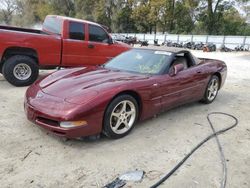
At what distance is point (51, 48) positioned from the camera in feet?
23.8

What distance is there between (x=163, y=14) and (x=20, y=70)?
42.7m

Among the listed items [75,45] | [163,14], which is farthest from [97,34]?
[163,14]

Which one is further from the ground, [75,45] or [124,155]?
[75,45]

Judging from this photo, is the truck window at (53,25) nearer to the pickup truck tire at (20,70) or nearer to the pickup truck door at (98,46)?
the pickup truck door at (98,46)

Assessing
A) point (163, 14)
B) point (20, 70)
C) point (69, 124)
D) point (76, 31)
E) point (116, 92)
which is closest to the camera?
point (69, 124)

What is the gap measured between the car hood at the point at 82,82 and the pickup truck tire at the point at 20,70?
248 centimetres

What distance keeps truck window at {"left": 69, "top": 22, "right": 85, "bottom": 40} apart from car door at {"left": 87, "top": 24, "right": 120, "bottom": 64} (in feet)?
0.79

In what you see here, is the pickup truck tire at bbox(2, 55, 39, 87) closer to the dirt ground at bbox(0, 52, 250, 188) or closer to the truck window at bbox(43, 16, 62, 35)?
the truck window at bbox(43, 16, 62, 35)

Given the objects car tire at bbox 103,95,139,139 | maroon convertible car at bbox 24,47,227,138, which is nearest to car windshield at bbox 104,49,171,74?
maroon convertible car at bbox 24,47,227,138

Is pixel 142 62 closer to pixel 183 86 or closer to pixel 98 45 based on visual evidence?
pixel 183 86

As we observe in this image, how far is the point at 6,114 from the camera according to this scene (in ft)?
Answer: 15.6

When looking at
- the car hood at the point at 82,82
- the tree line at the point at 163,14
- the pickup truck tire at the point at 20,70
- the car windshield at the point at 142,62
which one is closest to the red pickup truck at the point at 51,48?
→ the pickup truck tire at the point at 20,70

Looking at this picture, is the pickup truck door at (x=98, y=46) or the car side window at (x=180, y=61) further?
the pickup truck door at (x=98, y=46)

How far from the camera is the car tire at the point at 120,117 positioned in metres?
3.76
